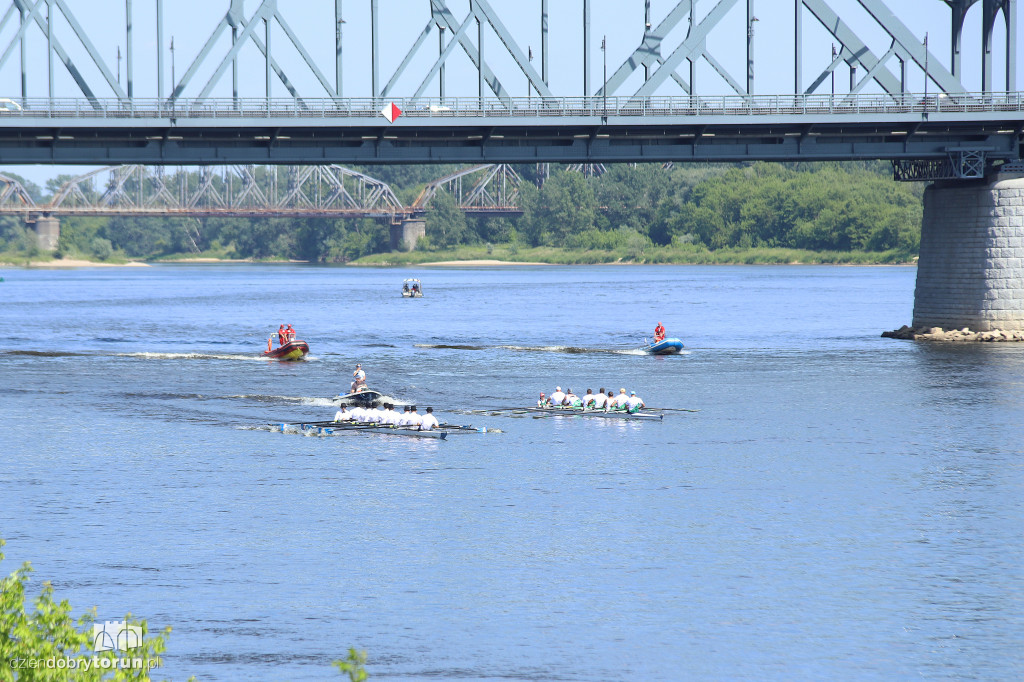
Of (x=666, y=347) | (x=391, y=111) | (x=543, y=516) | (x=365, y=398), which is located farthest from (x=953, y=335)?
(x=543, y=516)

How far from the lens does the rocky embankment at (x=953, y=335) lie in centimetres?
7412

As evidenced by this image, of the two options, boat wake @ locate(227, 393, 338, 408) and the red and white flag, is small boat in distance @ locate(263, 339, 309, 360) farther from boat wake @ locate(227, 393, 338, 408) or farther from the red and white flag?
the red and white flag

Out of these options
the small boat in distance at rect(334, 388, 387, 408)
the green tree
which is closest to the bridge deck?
the small boat in distance at rect(334, 388, 387, 408)

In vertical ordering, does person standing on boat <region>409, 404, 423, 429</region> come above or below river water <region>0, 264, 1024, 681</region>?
above

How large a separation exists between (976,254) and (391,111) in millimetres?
34435

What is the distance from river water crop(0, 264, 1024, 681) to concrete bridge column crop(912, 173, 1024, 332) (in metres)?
2.61

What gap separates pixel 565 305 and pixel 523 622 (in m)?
107

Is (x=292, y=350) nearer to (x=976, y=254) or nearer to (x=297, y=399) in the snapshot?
(x=297, y=399)

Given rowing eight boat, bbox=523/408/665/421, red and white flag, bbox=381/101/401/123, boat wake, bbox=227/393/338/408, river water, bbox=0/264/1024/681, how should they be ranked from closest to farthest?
river water, bbox=0/264/1024/681 → rowing eight boat, bbox=523/408/665/421 → boat wake, bbox=227/393/338/408 → red and white flag, bbox=381/101/401/123

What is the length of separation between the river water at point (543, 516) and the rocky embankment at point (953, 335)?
921 millimetres

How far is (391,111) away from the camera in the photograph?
67.1 metres

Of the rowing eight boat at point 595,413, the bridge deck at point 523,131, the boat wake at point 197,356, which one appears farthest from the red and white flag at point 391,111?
the rowing eight boat at point 595,413

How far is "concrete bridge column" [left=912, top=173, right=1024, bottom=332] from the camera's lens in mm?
72375

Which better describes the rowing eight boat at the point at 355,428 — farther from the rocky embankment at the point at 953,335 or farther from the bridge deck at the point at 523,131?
the rocky embankment at the point at 953,335
